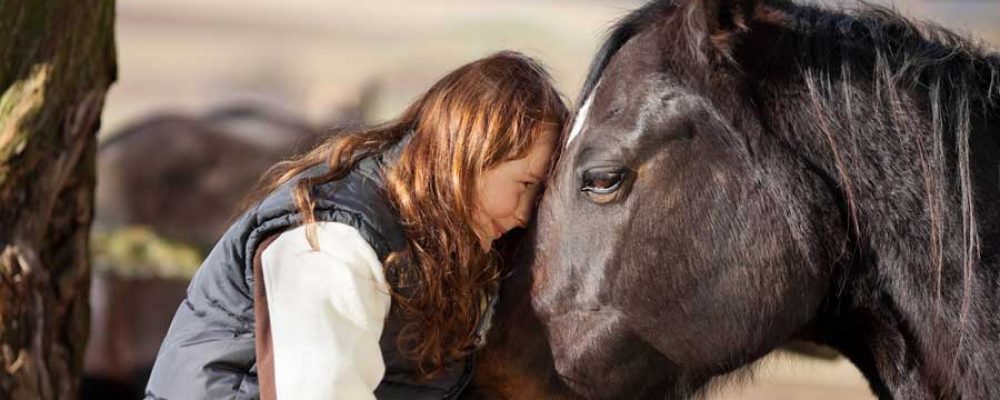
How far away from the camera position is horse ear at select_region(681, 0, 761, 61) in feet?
8.13

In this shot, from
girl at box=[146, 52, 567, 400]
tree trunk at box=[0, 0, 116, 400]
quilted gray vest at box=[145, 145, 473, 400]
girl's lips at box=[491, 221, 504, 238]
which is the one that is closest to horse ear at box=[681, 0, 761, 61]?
girl at box=[146, 52, 567, 400]

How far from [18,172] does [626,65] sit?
1.47 meters

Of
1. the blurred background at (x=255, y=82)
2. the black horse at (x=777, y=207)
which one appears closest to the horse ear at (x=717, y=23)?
the black horse at (x=777, y=207)

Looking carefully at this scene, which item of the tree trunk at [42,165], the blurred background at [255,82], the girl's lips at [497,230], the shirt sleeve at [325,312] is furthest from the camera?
the blurred background at [255,82]

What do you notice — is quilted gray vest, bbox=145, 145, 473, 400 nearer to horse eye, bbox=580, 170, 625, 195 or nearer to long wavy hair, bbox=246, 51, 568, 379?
long wavy hair, bbox=246, 51, 568, 379

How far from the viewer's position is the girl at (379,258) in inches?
89.8

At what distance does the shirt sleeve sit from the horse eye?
0.44 m

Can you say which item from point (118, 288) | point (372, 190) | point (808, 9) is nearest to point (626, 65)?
point (808, 9)

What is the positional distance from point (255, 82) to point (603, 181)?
859cm

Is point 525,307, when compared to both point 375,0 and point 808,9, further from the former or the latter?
point 375,0

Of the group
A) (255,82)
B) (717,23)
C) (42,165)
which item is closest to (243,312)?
(42,165)

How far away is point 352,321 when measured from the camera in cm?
229

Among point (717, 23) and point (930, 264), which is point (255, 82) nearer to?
point (717, 23)

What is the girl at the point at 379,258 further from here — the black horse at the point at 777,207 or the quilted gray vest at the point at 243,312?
the black horse at the point at 777,207
